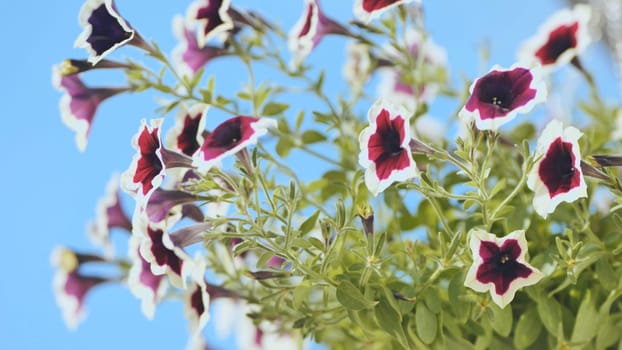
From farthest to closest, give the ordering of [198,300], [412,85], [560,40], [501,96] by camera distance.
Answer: [412,85] < [560,40] < [198,300] < [501,96]

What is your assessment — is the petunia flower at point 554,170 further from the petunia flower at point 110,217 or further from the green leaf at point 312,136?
the petunia flower at point 110,217

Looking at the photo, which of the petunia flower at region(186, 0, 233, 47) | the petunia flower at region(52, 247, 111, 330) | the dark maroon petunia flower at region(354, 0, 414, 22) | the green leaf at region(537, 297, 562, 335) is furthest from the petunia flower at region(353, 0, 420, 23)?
the petunia flower at region(52, 247, 111, 330)

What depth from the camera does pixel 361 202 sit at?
61 centimetres

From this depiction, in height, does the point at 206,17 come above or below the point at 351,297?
above

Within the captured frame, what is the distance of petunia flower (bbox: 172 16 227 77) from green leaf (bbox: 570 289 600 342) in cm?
33

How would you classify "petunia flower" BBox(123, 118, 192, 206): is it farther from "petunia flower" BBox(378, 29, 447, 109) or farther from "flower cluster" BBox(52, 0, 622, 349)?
"petunia flower" BBox(378, 29, 447, 109)

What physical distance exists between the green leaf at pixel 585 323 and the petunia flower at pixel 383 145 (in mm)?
164

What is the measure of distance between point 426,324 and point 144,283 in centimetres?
20

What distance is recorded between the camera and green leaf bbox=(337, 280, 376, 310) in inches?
20.4

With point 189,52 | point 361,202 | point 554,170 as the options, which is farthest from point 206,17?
point 554,170

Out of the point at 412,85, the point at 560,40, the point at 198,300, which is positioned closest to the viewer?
the point at 198,300

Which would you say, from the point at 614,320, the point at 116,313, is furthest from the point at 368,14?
the point at 116,313

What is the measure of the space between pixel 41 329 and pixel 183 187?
1279mm

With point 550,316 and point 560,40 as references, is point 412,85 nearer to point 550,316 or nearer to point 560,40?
point 560,40
